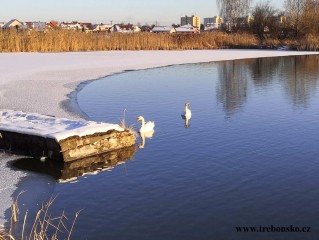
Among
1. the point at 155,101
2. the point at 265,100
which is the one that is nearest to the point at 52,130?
the point at 155,101

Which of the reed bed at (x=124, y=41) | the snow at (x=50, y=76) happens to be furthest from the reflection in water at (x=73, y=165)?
the reed bed at (x=124, y=41)

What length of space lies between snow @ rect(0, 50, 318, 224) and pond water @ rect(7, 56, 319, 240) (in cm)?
71

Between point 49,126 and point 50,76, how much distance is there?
438 inches

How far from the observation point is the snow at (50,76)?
8.26m

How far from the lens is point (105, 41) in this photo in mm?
33906

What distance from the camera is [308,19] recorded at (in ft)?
145

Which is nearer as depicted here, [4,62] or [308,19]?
[4,62]

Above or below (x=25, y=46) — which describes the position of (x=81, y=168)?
below

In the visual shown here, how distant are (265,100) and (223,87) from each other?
346cm

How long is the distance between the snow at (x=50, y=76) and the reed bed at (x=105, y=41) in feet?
7.77

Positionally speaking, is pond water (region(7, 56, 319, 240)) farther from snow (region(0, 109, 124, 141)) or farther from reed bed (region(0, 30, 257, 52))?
reed bed (region(0, 30, 257, 52))

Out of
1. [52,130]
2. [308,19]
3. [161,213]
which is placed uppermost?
[308,19]

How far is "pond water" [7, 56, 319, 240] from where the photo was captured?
5.51 metres

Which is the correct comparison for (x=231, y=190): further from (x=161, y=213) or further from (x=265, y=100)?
(x=265, y=100)
